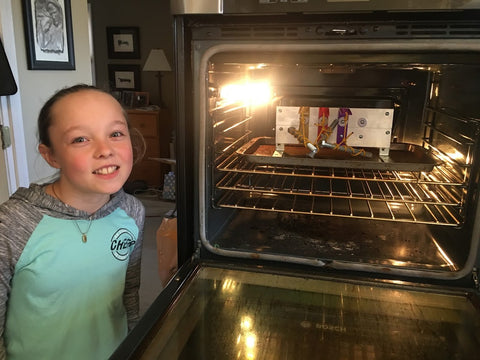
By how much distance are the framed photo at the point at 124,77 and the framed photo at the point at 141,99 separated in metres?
0.18

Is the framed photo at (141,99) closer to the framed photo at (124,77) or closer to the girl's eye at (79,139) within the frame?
the framed photo at (124,77)

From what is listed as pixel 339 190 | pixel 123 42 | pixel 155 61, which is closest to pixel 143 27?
pixel 123 42

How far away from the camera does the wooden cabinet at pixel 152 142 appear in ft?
14.1

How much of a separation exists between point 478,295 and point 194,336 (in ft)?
1.93

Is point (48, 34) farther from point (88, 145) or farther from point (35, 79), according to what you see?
point (88, 145)

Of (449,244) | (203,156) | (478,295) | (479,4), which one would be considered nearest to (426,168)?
(449,244)

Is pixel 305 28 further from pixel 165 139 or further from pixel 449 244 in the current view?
pixel 165 139

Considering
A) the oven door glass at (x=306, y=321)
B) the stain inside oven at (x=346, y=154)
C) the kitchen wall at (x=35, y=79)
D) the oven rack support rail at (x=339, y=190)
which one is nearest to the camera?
the oven door glass at (x=306, y=321)

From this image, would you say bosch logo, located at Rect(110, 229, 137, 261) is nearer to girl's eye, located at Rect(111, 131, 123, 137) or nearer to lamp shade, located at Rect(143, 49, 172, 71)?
girl's eye, located at Rect(111, 131, 123, 137)

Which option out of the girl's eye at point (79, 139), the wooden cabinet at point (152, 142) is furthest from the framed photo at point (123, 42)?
the girl's eye at point (79, 139)

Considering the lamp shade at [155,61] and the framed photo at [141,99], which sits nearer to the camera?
the lamp shade at [155,61]

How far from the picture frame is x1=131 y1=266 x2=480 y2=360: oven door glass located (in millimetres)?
1571

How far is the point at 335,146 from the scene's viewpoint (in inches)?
47.3

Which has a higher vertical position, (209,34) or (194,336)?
(209,34)
